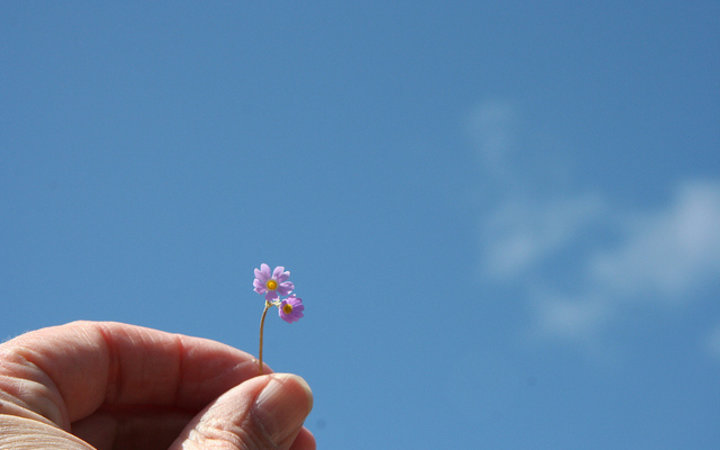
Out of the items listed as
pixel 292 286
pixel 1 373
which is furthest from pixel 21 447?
pixel 292 286

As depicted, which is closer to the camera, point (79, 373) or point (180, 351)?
point (79, 373)

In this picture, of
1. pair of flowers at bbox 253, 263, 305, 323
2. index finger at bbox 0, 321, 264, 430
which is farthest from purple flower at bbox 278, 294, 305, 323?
index finger at bbox 0, 321, 264, 430

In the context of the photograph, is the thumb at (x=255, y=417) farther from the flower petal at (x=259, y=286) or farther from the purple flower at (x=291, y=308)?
the flower petal at (x=259, y=286)

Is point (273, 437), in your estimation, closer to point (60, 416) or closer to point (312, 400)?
point (312, 400)

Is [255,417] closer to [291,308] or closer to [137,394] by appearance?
[291,308]

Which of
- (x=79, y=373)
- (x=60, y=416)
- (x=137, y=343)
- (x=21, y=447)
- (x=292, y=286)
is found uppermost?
(x=292, y=286)

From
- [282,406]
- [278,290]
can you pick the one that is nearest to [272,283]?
[278,290]

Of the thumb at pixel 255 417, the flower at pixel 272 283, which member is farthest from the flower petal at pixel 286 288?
the thumb at pixel 255 417

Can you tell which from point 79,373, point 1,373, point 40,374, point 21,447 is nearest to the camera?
point 21,447

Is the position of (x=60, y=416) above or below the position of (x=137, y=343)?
below
